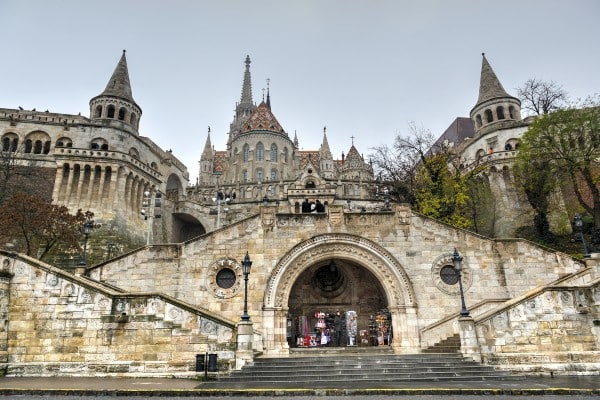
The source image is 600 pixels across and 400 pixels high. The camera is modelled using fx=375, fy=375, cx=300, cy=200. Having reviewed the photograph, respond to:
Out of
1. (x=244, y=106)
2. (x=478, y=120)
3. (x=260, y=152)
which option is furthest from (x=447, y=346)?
(x=244, y=106)

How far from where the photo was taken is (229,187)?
59.0 metres

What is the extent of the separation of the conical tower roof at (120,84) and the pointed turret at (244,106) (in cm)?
4952

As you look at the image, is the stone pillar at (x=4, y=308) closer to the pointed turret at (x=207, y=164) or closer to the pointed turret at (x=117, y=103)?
the pointed turret at (x=117, y=103)

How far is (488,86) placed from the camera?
1574 inches

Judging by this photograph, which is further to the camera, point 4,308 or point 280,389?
point 4,308

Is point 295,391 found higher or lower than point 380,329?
lower

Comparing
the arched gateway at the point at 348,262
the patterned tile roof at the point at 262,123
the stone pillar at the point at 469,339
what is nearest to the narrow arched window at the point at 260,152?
the patterned tile roof at the point at 262,123

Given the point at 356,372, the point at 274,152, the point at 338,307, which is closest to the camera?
the point at 356,372

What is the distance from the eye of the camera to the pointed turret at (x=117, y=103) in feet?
129

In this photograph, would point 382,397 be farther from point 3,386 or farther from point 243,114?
point 243,114

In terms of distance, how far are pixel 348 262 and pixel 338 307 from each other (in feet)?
7.23

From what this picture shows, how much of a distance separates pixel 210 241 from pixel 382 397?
9.90 meters

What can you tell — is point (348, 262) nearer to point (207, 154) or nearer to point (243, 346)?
point (243, 346)

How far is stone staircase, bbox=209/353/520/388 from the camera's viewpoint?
34.9ft
